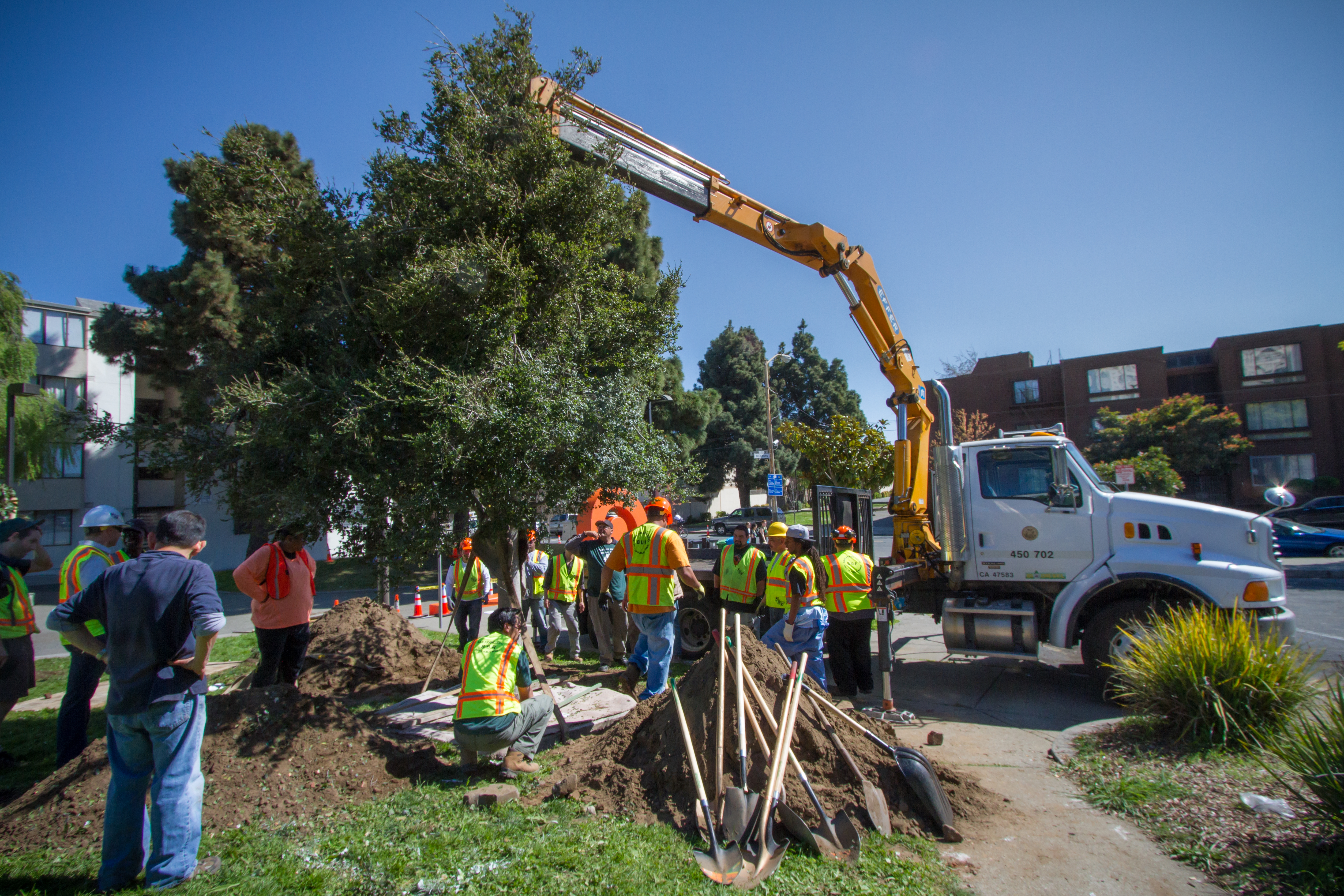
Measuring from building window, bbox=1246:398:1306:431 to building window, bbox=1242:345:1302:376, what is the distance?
1.51m

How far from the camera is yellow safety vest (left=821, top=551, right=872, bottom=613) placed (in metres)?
6.57

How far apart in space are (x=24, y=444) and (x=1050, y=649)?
25.8 meters

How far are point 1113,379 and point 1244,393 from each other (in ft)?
18.6

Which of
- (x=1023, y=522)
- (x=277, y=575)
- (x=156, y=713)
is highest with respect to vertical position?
(x=1023, y=522)

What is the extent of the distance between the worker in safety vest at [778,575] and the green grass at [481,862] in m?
3.18

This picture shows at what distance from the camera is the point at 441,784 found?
4645 mm

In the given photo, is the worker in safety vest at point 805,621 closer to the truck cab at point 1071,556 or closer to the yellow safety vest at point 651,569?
the yellow safety vest at point 651,569

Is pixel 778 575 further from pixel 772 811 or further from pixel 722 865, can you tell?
pixel 722 865

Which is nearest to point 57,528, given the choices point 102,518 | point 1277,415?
point 102,518

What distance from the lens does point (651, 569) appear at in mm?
6188

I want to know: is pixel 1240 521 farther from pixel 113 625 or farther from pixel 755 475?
pixel 755 475

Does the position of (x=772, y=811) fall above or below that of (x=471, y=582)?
below

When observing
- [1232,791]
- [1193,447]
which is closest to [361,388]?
[1232,791]

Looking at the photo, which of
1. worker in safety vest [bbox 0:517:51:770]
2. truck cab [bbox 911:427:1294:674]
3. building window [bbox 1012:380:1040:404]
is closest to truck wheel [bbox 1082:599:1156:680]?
truck cab [bbox 911:427:1294:674]
